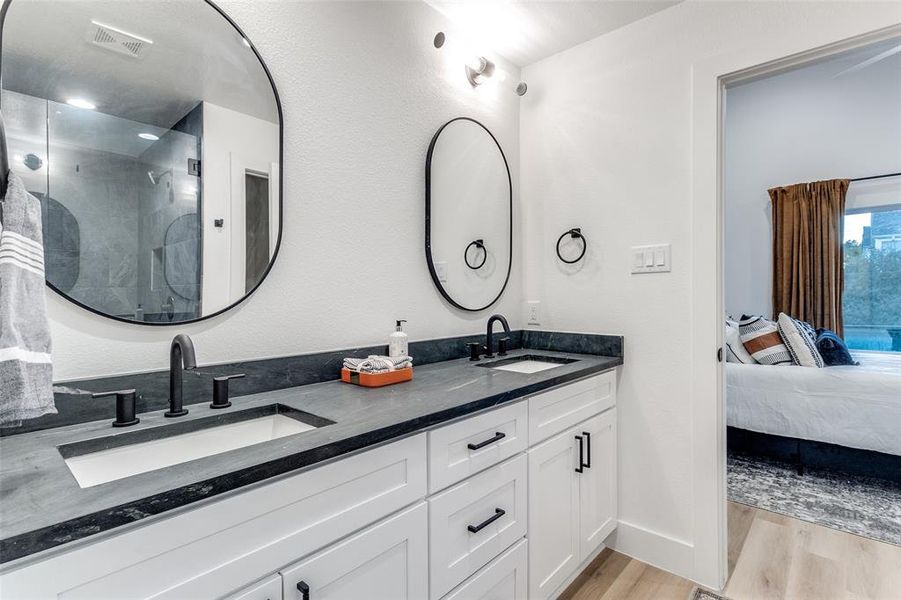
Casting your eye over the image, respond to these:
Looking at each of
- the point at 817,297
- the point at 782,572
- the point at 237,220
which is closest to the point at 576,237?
the point at 237,220

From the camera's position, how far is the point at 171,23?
122 centimetres

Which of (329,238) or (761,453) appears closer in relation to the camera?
(329,238)

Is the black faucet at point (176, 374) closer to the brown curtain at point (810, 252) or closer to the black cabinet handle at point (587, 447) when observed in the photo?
the black cabinet handle at point (587, 447)

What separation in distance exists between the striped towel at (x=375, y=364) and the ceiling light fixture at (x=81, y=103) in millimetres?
954

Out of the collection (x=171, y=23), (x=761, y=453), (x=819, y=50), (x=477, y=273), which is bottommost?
(x=761, y=453)

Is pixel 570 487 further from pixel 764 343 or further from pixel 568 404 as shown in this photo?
pixel 764 343

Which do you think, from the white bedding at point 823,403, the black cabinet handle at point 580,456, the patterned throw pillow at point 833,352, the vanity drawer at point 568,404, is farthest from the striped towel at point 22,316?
the patterned throw pillow at point 833,352

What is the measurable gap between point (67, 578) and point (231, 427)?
1.77 feet

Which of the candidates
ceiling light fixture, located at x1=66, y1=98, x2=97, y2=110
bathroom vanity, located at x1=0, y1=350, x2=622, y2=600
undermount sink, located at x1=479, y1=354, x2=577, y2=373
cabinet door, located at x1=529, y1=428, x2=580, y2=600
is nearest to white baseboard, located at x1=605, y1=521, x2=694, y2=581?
bathroom vanity, located at x1=0, y1=350, x2=622, y2=600

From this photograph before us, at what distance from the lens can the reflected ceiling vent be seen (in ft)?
3.62

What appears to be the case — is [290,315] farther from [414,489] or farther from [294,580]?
[294,580]

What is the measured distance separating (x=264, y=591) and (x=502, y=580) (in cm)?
82

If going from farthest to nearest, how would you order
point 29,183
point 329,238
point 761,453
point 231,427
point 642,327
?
point 761,453
point 642,327
point 329,238
point 231,427
point 29,183

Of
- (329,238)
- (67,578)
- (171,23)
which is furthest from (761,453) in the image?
(171,23)
